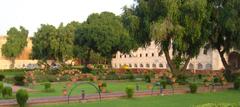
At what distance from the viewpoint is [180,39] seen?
1112 inches

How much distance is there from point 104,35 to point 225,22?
80.0 feet

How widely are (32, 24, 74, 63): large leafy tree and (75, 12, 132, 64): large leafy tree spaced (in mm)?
1323

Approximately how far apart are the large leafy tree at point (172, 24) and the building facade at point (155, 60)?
58.5ft

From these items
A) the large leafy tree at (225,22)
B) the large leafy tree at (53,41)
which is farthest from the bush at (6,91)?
the large leafy tree at (53,41)

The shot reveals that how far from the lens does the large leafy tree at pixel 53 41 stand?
54594 mm

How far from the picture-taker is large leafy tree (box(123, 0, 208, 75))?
2812cm

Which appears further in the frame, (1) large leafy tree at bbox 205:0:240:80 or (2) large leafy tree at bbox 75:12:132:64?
(2) large leafy tree at bbox 75:12:132:64

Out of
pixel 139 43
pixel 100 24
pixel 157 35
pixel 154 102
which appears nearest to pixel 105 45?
pixel 100 24

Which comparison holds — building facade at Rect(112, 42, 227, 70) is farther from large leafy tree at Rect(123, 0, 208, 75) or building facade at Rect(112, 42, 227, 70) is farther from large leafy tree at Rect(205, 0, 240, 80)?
large leafy tree at Rect(123, 0, 208, 75)

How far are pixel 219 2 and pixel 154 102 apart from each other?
13313 millimetres

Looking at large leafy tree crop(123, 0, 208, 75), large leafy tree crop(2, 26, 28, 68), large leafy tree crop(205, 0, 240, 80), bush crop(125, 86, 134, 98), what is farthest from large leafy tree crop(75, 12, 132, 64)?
bush crop(125, 86, 134, 98)

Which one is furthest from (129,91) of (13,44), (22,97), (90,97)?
(13,44)

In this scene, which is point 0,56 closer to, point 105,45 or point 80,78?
point 105,45

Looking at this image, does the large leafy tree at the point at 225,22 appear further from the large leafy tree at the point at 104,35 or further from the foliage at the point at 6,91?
the large leafy tree at the point at 104,35
